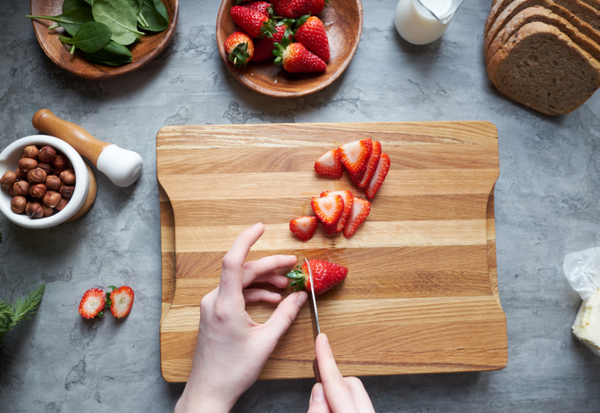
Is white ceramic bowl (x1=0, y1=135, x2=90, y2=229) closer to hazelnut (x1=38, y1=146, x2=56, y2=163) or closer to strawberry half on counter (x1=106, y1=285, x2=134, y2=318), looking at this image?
hazelnut (x1=38, y1=146, x2=56, y2=163)

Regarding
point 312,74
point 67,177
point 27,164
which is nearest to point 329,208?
point 312,74

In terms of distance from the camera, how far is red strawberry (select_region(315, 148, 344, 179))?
1.24m

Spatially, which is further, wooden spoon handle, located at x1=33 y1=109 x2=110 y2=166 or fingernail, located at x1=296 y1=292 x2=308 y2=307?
wooden spoon handle, located at x1=33 y1=109 x2=110 y2=166

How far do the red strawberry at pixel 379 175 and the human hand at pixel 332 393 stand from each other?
482mm

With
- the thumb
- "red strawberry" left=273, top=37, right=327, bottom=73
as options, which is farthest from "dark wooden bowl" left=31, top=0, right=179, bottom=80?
the thumb

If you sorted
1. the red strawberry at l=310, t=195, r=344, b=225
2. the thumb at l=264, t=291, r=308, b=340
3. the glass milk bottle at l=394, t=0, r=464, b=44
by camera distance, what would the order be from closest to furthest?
the thumb at l=264, t=291, r=308, b=340
the red strawberry at l=310, t=195, r=344, b=225
the glass milk bottle at l=394, t=0, r=464, b=44

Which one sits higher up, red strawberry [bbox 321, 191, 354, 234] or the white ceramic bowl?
red strawberry [bbox 321, 191, 354, 234]

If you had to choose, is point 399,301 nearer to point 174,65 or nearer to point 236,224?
point 236,224

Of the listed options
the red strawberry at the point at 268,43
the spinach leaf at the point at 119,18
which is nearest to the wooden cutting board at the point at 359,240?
the red strawberry at the point at 268,43

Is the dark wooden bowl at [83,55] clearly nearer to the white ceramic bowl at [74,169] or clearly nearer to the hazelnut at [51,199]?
the white ceramic bowl at [74,169]

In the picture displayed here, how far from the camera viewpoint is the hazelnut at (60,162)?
4.00 ft

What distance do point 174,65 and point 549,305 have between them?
64.9 inches

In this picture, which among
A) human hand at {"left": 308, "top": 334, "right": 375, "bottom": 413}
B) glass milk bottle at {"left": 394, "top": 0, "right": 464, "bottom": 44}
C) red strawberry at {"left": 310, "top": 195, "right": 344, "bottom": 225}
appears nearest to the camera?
human hand at {"left": 308, "top": 334, "right": 375, "bottom": 413}

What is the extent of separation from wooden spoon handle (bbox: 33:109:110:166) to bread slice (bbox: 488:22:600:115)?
142 centimetres
